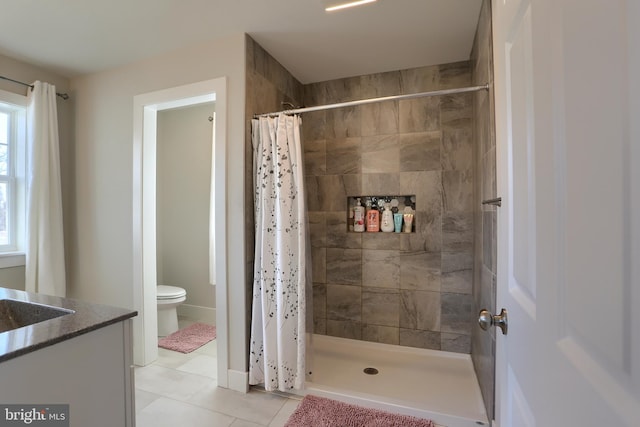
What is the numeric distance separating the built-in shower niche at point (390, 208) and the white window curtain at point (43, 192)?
2521mm

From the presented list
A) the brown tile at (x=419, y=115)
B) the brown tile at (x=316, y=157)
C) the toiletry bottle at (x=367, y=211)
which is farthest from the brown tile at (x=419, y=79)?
the toiletry bottle at (x=367, y=211)

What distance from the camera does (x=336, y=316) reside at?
280 centimetres

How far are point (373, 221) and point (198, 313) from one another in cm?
235

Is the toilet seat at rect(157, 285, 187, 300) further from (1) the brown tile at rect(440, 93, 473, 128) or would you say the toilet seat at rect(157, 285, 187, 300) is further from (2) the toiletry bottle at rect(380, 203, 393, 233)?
(1) the brown tile at rect(440, 93, 473, 128)

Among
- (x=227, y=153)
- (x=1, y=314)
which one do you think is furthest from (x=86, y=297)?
(x=227, y=153)

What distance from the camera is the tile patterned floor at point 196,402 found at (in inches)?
68.6

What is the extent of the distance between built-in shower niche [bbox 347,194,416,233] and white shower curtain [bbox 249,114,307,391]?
89 centimetres

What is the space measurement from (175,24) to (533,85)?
2166mm

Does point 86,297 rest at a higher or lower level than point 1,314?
lower

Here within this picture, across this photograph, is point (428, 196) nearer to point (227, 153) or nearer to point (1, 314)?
point (227, 153)

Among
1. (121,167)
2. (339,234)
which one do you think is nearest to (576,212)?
(339,234)

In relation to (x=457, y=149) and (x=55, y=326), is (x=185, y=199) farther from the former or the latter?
(x=457, y=149)

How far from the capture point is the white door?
12.7 inches

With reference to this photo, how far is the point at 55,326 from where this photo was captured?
0.95 meters
